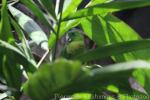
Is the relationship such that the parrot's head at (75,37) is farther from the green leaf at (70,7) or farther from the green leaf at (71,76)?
the green leaf at (71,76)

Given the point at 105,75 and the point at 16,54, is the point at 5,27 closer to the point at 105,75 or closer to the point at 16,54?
the point at 16,54

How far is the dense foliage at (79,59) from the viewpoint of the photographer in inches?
14.0

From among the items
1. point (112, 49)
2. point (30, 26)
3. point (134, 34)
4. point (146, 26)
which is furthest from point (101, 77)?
point (146, 26)

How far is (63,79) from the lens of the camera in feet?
1.18

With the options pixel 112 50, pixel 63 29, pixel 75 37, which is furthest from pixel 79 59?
pixel 75 37

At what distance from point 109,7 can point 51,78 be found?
271 mm

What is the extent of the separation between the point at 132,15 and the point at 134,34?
1.21 meters

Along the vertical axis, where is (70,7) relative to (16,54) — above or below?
above

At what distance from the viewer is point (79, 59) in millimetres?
525

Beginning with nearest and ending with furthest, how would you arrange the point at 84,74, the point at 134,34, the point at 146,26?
the point at 84,74
the point at 134,34
the point at 146,26

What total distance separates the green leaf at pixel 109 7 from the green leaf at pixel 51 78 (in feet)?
0.80

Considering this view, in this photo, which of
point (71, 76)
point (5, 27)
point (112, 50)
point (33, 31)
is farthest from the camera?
point (33, 31)

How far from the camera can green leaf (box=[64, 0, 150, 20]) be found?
0.57m

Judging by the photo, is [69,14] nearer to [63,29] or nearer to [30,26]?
[63,29]
